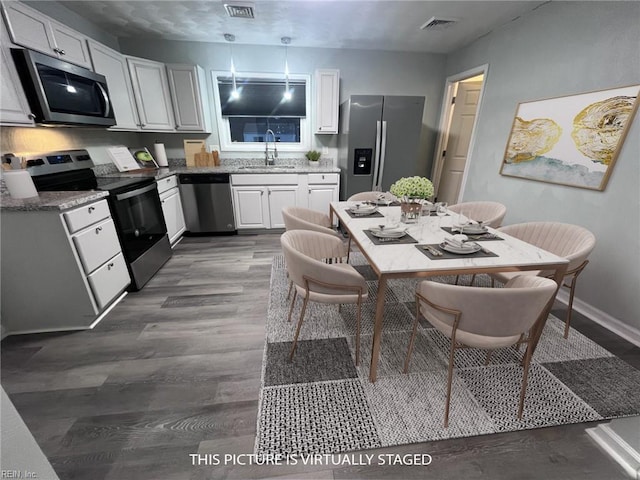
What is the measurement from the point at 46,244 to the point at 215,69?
9.96 feet

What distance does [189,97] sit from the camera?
11.2ft

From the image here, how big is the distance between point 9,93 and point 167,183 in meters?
1.42

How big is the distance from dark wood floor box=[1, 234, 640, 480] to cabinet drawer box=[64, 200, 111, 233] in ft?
2.48

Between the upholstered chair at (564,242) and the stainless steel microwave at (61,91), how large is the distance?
345 cm

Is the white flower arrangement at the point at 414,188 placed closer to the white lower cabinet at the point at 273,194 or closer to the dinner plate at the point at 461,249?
the dinner plate at the point at 461,249

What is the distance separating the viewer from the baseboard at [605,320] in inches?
69.9

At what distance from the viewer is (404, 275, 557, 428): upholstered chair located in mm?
1006

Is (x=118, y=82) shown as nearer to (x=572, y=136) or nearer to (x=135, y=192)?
(x=135, y=192)

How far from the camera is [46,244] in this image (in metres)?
1.68

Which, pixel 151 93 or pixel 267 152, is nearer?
pixel 151 93

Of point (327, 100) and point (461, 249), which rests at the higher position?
point (327, 100)

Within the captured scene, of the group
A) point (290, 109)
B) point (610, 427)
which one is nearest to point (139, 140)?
point (290, 109)

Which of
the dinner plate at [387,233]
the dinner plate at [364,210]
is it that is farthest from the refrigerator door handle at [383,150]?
the dinner plate at [387,233]

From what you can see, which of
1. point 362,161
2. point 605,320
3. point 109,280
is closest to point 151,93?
point 109,280
